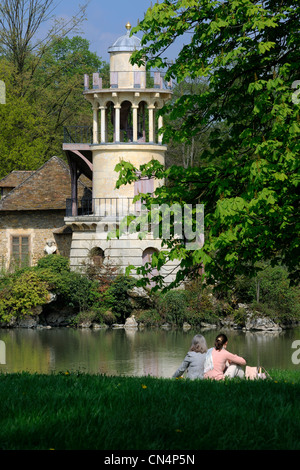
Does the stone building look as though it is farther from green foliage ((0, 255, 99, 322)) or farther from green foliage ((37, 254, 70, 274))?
green foliage ((0, 255, 99, 322))

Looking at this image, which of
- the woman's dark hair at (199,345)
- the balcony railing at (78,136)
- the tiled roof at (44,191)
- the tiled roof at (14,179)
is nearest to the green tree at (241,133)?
the woman's dark hair at (199,345)

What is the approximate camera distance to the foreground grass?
20.8 feet

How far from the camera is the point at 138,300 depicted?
3089 cm

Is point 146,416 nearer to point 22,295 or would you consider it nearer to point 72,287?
point 22,295

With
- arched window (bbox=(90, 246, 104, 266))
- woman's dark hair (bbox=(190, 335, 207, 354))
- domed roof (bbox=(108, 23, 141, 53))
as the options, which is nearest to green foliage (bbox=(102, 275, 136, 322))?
arched window (bbox=(90, 246, 104, 266))

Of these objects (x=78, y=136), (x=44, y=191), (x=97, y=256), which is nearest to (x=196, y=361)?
(x=97, y=256)

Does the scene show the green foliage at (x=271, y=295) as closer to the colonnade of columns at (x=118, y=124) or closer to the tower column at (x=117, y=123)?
the colonnade of columns at (x=118, y=124)

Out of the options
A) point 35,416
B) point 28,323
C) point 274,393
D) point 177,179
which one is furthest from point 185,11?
point 28,323

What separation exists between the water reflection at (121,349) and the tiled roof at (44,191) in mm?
6574

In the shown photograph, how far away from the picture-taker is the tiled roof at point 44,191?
3438cm

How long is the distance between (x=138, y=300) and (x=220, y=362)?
19.4 m

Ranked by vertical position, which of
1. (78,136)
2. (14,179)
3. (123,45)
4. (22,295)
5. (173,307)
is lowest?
(173,307)

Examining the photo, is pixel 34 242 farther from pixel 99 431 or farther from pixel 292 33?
pixel 99 431
